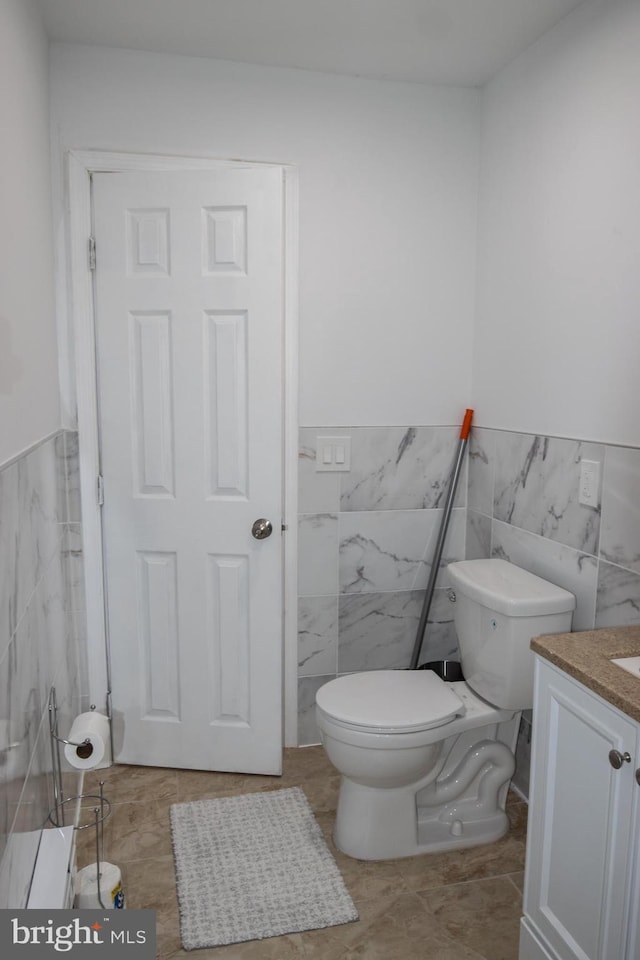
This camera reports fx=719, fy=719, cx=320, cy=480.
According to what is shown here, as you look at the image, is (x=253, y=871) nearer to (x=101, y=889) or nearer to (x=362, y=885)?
(x=362, y=885)

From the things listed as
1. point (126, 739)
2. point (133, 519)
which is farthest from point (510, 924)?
point (133, 519)

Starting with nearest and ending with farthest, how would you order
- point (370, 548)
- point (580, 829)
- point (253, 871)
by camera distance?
point (580, 829) < point (253, 871) < point (370, 548)

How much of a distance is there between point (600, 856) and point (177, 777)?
1584 millimetres

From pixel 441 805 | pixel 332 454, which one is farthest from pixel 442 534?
pixel 441 805

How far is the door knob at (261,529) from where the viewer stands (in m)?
2.42

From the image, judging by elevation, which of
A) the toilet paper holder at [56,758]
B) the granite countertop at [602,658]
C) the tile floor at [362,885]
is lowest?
the tile floor at [362,885]

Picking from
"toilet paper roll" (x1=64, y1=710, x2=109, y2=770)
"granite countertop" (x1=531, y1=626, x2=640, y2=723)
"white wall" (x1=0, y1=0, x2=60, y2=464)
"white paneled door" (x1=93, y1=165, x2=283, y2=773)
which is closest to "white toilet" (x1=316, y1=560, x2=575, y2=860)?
"granite countertop" (x1=531, y1=626, x2=640, y2=723)

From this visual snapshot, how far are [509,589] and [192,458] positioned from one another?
110 centimetres

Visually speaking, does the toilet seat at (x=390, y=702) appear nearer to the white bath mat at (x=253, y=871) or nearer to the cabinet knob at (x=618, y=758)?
the white bath mat at (x=253, y=871)

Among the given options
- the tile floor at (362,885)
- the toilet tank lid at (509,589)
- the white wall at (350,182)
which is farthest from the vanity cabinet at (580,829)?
the white wall at (350,182)

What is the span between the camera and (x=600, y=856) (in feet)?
4.45

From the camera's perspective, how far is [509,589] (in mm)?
2088

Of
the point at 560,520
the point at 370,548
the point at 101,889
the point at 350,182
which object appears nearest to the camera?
the point at 101,889

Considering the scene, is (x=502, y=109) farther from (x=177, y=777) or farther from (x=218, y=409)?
(x=177, y=777)
